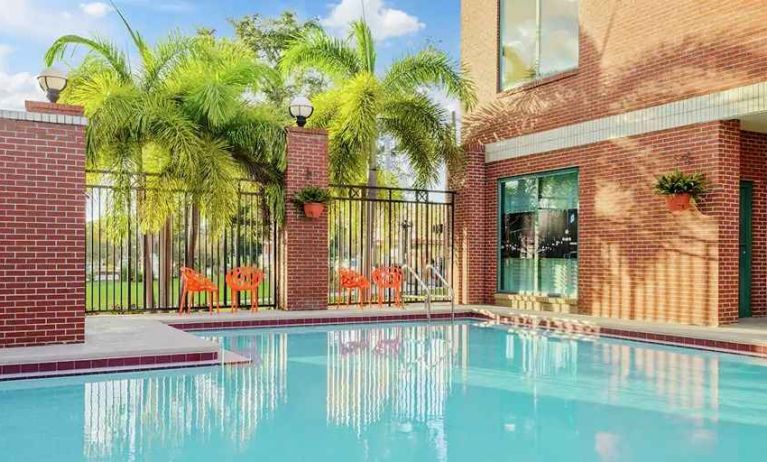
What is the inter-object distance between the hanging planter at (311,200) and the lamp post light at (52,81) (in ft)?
12.3

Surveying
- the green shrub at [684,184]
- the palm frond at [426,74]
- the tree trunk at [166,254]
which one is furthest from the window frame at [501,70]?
the tree trunk at [166,254]

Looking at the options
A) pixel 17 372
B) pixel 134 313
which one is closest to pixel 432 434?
pixel 17 372

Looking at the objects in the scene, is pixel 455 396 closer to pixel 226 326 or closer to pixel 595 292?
pixel 226 326

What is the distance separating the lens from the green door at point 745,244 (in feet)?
31.6

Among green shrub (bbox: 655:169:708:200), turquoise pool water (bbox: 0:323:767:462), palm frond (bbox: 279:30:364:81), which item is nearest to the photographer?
turquoise pool water (bbox: 0:323:767:462)

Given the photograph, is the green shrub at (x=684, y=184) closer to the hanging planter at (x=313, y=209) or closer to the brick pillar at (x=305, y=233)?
the hanging planter at (x=313, y=209)

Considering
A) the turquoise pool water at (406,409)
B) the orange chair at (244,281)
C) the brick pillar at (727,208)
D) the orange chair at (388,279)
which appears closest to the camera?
the turquoise pool water at (406,409)

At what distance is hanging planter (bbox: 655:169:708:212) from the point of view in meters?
8.56

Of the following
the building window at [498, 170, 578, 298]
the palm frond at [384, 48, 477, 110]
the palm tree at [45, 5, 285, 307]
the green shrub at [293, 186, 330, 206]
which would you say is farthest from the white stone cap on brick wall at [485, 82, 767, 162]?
the palm tree at [45, 5, 285, 307]

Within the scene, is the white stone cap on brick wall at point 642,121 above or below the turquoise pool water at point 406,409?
above

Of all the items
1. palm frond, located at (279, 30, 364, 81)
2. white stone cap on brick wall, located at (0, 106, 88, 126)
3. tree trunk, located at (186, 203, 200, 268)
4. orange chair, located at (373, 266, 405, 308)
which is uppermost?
palm frond, located at (279, 30, 364, 81)

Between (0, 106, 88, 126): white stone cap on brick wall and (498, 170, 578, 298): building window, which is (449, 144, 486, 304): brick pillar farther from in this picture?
(0, 106, 88, 126): white stone cap on brick wall

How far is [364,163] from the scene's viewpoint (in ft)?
38.7

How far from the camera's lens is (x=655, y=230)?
366 inches
